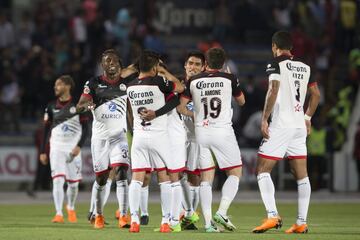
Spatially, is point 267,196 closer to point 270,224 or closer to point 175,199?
point 270,224

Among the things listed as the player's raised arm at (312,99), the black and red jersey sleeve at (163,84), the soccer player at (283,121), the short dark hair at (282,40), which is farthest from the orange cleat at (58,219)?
the short dark hair at (282,40)

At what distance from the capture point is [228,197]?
1747cm

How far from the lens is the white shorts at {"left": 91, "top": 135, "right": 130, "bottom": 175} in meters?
19.0

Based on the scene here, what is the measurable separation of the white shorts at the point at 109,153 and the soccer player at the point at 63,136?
2.35 m

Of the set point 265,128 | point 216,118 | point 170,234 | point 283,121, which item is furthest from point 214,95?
point 170,234

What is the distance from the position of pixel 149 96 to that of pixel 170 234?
1.94 m

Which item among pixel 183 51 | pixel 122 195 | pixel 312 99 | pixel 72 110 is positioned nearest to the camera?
pixel 312 99

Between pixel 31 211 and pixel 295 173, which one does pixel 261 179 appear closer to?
pixel 295 173

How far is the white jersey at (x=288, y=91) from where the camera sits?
682 inches

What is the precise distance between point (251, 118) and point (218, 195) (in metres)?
4.06

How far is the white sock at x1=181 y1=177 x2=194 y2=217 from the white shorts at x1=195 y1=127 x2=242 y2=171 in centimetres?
155

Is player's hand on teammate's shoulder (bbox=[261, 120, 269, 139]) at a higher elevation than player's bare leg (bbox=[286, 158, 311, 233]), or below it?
higher

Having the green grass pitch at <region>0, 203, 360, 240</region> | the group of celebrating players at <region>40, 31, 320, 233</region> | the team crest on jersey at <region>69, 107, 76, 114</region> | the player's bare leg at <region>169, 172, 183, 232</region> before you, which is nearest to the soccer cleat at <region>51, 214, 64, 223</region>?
the green grass pitch at <region>0, 203, 360, 240</region>

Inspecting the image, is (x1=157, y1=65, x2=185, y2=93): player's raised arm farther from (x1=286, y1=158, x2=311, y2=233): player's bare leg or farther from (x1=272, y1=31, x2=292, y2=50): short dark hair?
(x1=286, y1=158, x2=311, y2=233): player's bare leg
